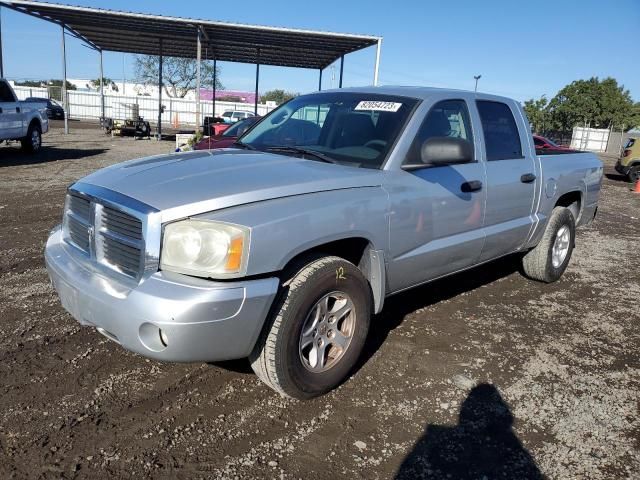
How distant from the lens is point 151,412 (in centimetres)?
289

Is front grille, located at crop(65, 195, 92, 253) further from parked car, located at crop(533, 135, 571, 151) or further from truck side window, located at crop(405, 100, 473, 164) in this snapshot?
Answer: parked car, located at crop(533, 135, 571, 151)

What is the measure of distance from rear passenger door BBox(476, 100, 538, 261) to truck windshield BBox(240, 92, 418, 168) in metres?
0.96

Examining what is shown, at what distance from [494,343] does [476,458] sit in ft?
5.09

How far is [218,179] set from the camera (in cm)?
289

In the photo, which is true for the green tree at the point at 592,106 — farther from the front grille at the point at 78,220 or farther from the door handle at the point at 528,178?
the front grille at the point at 78,220

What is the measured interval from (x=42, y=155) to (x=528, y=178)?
14640 millimetres

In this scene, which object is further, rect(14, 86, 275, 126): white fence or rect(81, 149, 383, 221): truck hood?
rect(14, 86, 275, 126): white fence

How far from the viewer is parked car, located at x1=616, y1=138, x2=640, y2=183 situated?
16750mm

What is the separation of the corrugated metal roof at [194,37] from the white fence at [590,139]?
2260cm

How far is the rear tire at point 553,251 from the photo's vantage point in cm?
530

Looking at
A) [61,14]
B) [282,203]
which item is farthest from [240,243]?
[61,14]

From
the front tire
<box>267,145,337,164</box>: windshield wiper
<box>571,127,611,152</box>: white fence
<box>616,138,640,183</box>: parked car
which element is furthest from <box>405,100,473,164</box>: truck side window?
<box>571,127,611,152</box>: white fence

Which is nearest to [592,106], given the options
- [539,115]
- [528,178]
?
[539,115]

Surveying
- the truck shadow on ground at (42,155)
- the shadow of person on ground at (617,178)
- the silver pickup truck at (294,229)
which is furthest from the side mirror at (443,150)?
the shadow of person on ground at (617,178)
